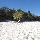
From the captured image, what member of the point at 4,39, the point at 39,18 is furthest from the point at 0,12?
the point at 4,39

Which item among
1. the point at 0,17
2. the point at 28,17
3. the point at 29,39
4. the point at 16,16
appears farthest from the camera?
the point at 28,17

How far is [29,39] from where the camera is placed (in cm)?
684

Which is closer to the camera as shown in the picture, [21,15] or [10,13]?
[21,15]

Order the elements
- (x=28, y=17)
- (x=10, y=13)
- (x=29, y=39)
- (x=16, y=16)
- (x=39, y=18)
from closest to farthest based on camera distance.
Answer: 1. (x=29, y=39)
2. (x=16, y=16)
3. (x=10, y=13)
4. (x=28, y=17)
5. (x=39, y=18)

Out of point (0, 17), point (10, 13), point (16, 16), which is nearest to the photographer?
point (0, 17)

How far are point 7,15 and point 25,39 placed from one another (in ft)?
124

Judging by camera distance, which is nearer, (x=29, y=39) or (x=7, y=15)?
(x=29, y=39)

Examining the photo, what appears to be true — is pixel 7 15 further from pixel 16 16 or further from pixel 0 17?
pixel 0 17

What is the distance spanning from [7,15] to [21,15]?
218 inches

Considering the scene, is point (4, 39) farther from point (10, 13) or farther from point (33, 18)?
point (33, 18)

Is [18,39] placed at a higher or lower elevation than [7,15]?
lower

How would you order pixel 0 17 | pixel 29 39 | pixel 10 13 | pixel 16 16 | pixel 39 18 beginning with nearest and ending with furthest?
pixel 29 39, pixel 0 17, pixel 16 16, pixel 10 13, pixel 39 18

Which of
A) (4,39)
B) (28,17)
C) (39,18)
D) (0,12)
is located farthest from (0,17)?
(4,39)

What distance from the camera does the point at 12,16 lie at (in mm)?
45156
